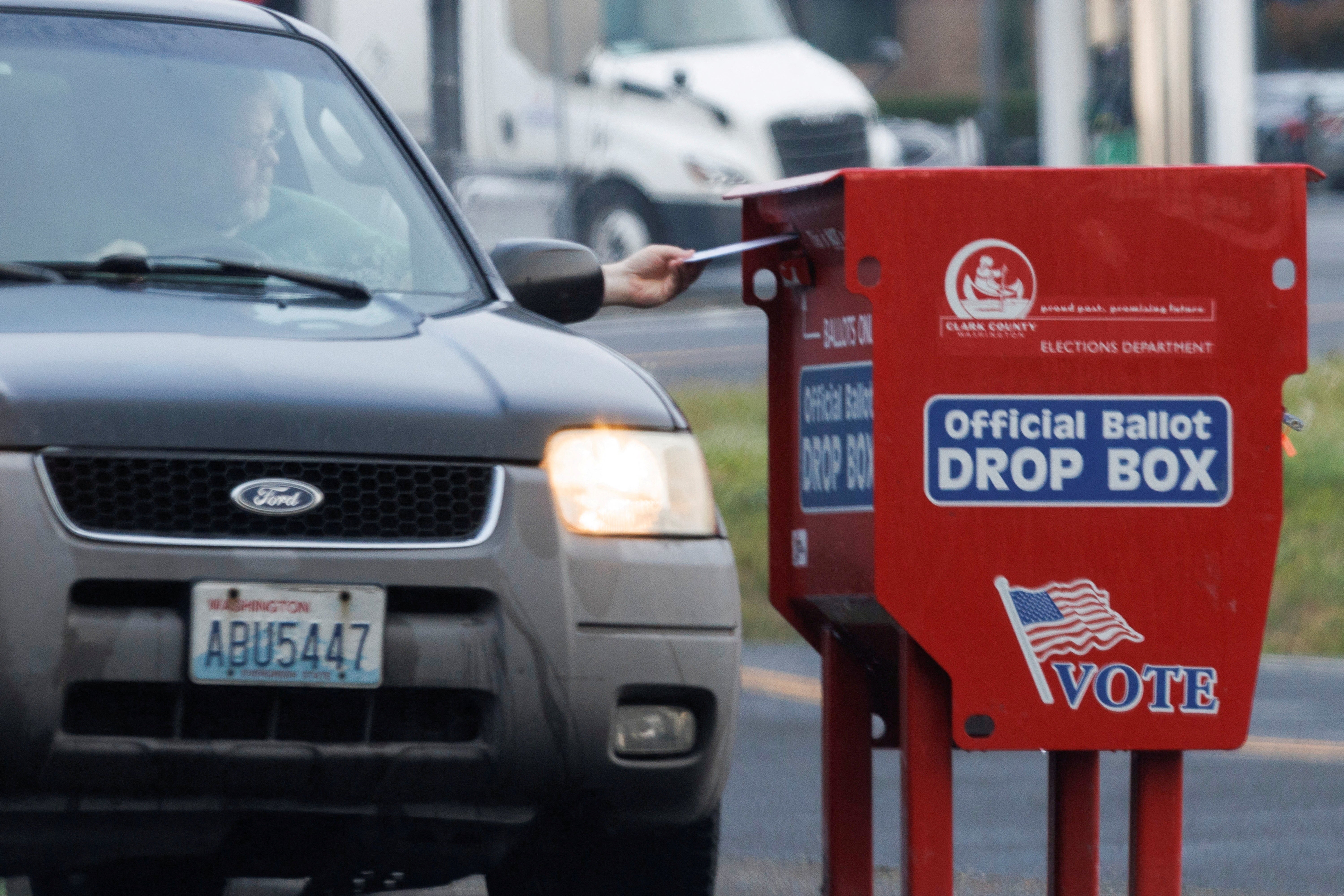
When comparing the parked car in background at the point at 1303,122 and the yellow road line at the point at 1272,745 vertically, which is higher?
the parked car in background at the point at 1303,122

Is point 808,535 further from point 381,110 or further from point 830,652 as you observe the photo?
point 381,110

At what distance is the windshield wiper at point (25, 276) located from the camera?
3.90m

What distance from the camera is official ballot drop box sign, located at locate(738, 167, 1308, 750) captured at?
3.80m

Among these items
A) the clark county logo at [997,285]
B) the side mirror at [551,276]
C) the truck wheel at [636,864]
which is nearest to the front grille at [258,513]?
the truck wheel at [636,864]

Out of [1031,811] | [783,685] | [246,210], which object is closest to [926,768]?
[246,210]

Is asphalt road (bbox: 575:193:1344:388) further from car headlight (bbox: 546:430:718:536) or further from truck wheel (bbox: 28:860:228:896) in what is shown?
car headlight (bbox: 546:430:718:536)

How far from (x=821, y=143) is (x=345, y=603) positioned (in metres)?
14.2

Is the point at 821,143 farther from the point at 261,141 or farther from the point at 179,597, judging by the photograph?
the point at 179,597

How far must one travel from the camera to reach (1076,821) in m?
4.06

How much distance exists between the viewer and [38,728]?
3.22m

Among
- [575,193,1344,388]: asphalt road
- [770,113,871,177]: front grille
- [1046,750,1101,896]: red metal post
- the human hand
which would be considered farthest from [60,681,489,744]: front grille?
[770,113,871,177]: front grille

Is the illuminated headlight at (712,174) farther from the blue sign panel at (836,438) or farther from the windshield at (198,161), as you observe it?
the blue sign panel at (836,438)

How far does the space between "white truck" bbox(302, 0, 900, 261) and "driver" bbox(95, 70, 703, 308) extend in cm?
1031

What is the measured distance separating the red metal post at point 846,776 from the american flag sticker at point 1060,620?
0.61m
